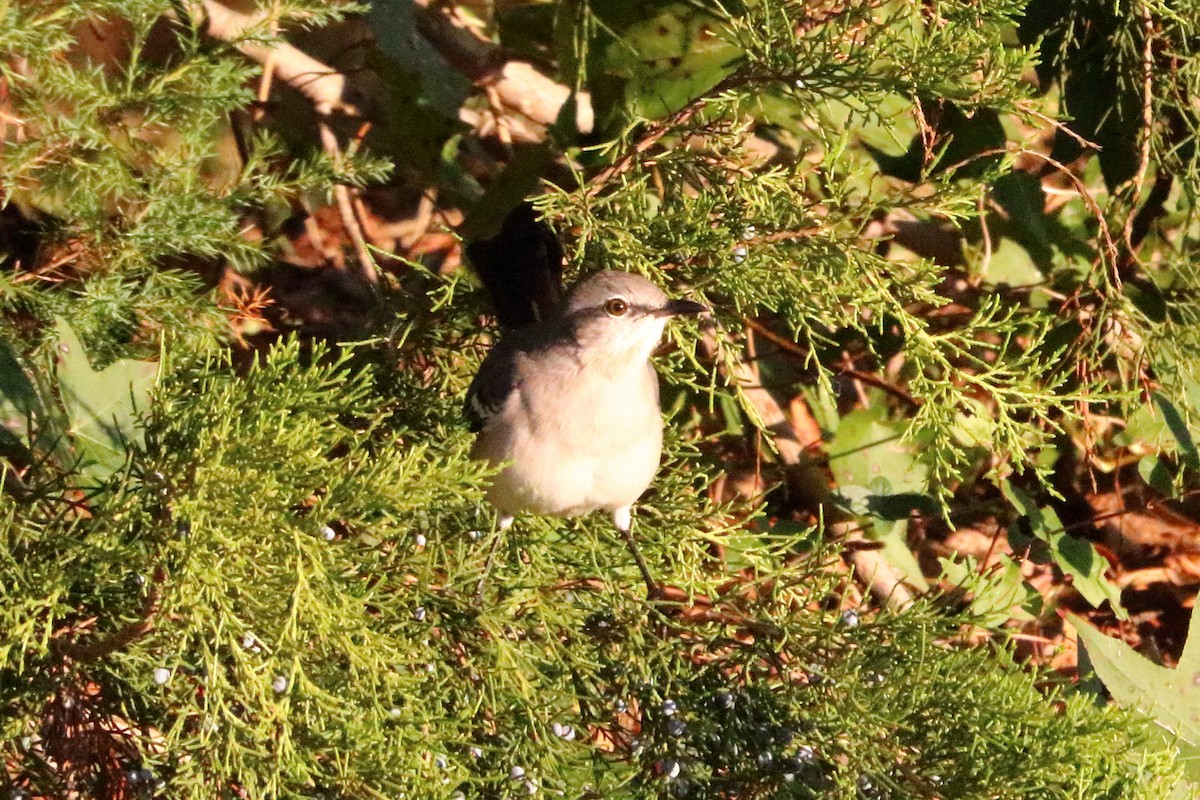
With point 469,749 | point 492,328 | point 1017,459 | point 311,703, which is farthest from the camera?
point 492,328

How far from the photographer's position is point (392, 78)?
13.6 feet

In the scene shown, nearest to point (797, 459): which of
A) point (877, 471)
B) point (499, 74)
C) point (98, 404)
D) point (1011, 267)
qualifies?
point (877, 471)

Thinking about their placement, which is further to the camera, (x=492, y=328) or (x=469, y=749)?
(x=492, y=328)

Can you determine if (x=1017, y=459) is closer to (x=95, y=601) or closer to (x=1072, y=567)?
(x=1072, y=567)

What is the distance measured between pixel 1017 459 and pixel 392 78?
2.49 m

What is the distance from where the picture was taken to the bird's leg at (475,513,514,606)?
2.57 meters

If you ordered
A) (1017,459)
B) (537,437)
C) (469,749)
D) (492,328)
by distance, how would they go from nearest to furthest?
(469,749)
(1017,459)
(537,437)
(492,328)

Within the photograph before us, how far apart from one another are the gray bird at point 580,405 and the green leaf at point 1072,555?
51.3 inches

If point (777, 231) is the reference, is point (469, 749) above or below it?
below

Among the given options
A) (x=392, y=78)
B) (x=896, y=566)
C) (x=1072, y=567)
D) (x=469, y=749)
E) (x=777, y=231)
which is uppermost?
(x=777, y=231)

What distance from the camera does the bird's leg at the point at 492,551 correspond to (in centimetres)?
257

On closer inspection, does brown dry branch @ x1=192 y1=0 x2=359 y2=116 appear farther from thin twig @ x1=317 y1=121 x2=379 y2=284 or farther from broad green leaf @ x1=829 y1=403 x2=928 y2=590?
broad green leaf @ x1=829 y1=403 x2=928 y2=590

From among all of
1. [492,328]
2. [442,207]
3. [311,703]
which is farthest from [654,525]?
[442,207]

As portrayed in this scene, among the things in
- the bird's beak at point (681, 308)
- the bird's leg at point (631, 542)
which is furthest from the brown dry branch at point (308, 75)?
the bird's leg at point (631, 542)
